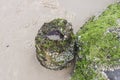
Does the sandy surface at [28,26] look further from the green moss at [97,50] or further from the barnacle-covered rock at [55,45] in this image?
the green moss at [97,50]

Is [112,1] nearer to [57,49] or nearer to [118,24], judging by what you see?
[118,24]

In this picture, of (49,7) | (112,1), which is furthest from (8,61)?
(112,1)

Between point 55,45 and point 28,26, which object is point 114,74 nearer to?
point 55,45

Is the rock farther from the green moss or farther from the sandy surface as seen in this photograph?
the sandy surface

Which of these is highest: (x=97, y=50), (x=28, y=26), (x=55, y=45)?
(x=97, y=50)

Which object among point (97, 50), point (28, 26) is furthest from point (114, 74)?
point (28, 26)

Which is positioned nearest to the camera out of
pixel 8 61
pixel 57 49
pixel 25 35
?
pixel 57 49

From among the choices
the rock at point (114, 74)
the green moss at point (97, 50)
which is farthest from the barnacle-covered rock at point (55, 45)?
the rock at point (114, 74)
